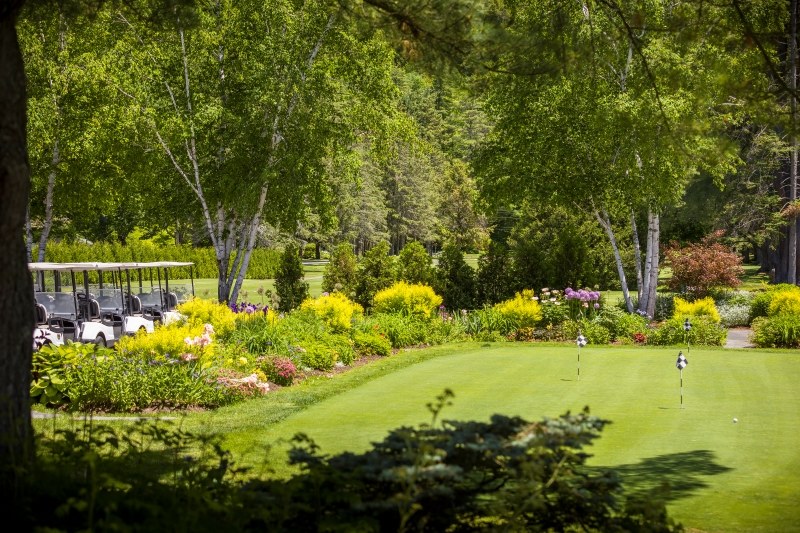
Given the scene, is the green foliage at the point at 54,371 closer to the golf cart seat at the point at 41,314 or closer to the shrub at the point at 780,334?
the golf cart seat at the point at 41,314

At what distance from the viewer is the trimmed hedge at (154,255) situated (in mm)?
42375

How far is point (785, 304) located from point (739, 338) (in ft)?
4.41

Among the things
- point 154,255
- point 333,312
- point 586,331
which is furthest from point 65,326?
point 154,255

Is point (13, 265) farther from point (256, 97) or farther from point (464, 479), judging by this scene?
point (256, 97)

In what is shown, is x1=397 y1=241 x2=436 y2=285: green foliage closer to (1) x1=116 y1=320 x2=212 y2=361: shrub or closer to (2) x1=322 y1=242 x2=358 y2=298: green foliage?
(2) x1=322 y1=242 x2=358 y2=298: green foliage

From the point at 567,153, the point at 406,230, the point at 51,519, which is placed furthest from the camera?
the point at 406,230

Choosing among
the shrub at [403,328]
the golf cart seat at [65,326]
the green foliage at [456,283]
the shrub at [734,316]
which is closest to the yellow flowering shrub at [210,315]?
the golf cart seat at [65,326]

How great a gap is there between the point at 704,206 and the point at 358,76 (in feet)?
68.6

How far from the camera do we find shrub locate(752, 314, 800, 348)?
2091 cm

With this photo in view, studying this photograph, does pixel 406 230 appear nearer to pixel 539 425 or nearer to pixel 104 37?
pixel 104 37

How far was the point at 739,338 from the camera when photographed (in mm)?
23016

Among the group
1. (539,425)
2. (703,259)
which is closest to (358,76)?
(703,259)

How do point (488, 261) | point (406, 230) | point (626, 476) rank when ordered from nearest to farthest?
point (626, 476) → point (488, 261) → point (406, 230)

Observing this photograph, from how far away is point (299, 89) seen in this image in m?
22.6
